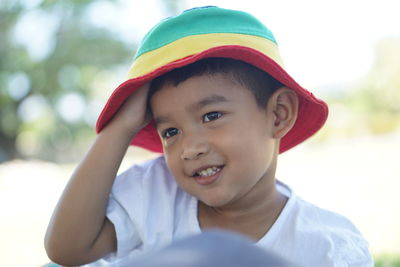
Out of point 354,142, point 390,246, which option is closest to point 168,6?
point 354,142

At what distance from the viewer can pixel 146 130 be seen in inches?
70.2

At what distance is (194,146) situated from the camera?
1.46 metres

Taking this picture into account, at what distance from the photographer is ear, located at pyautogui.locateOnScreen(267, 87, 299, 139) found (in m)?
1.64

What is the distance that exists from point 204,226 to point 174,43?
0.56m

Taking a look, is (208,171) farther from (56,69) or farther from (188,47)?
(56,69)

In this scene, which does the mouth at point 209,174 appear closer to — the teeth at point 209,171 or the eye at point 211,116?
the teeth at point 209,171

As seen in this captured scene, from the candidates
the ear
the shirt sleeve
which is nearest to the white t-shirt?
the shirt sleeve

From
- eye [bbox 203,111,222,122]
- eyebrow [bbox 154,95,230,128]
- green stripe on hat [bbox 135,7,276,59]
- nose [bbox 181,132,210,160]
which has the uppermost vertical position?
green stripe on hat [bbox 135,7,276,59]

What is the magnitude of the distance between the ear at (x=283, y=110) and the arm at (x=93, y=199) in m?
0.39

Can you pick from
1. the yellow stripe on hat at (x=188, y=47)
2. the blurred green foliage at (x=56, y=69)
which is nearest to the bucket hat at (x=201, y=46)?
the yellow stripe on hat at (x=188, y=47)

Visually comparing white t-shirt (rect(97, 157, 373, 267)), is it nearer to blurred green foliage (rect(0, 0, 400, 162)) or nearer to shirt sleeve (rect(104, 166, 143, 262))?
shirt sleeve (rect(104, 166, 143, 262))

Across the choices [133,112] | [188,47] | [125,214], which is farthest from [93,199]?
[188,47]

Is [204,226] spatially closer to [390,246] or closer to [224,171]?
[224,171]

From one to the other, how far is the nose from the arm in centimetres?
19
